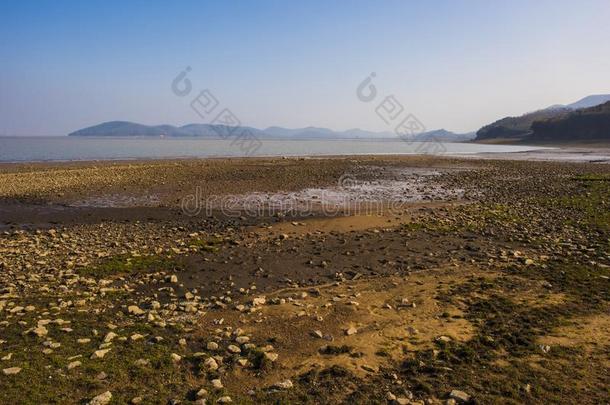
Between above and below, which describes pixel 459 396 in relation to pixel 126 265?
below

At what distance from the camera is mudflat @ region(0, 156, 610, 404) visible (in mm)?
6914

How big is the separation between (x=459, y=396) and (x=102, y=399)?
17.3 ft

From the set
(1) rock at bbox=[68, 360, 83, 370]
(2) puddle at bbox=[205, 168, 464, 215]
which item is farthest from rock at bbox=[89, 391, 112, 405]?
(2) puddle at bbox=[205, 168, 464, 215]

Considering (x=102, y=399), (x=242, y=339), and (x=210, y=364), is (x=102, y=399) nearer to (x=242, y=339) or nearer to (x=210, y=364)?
(x=210, y=364)

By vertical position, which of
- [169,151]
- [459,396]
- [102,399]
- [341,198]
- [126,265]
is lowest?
[459,396]

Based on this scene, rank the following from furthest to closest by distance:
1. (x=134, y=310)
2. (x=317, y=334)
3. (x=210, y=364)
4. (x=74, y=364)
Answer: (x=134, y=310)
(x=317, y=334)
(x=210, y=364)
(x=74, y=364)

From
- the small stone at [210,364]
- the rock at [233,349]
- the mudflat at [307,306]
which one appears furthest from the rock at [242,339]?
the small stone at [210,364]

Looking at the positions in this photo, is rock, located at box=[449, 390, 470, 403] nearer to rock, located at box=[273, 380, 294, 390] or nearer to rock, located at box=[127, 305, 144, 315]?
rock, located at box=[273, 380, 294, 390]

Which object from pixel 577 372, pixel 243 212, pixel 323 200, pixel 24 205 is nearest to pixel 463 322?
pixel 577 372

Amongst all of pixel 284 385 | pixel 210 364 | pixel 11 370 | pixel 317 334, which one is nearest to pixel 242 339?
pixel 210 364

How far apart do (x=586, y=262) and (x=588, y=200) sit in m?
14.0

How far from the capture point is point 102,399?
247 inches

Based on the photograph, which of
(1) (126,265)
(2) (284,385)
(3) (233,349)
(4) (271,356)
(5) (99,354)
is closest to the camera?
(2) (284,385)

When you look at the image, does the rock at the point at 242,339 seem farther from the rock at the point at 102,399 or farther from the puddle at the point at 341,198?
the puddle at the point at 341,198
